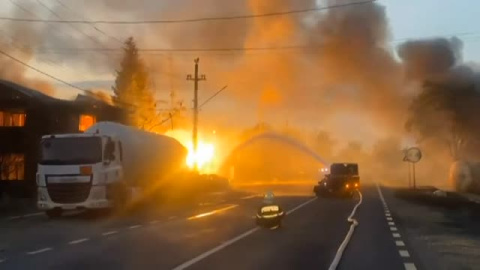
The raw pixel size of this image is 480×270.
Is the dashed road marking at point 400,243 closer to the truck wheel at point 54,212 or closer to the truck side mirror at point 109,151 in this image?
the truck side mirror at point 109,151

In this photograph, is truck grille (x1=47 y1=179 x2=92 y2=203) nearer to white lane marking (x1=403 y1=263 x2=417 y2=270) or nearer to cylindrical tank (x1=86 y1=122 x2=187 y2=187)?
cylindrical tank (x1=86 y1=122 x2=187 y2=187)

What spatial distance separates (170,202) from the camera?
1784 inches

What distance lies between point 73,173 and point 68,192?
749mm

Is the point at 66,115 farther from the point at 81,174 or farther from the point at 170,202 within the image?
the point at 81,174

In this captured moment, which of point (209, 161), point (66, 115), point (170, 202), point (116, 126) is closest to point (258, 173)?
point (209, 161)

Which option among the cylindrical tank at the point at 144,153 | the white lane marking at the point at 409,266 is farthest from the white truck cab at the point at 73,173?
the white lane marking at the point at 409,266

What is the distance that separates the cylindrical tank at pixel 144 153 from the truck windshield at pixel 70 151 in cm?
212

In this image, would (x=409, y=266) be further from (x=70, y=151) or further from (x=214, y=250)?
(x=70, y=151)

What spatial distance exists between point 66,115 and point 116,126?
74.5 feet

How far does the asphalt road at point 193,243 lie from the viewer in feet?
49.1

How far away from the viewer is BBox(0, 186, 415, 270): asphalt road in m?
15.0

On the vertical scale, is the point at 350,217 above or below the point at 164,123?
below

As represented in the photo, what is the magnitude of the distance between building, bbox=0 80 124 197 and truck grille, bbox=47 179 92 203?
76.5 ft

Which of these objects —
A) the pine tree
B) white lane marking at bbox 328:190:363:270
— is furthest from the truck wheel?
the pine tree
